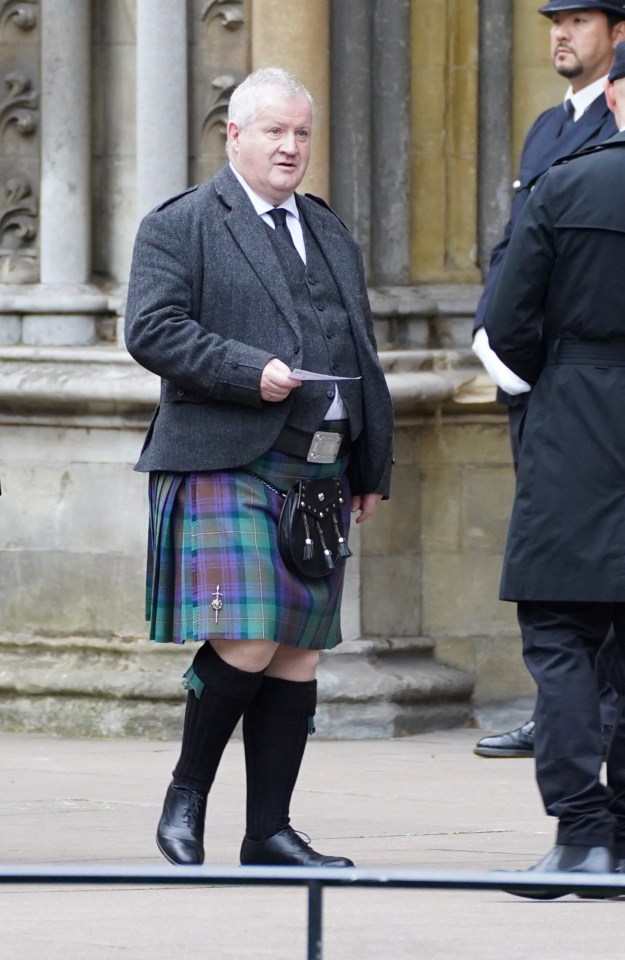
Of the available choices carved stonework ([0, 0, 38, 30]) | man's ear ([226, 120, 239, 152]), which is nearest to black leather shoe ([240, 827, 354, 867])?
man's ear ([226, 120, 239, 152])

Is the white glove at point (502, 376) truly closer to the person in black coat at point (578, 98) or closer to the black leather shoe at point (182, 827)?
→ the person in black coat at point (578, 98)

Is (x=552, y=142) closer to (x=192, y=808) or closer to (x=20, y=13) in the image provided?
(x=20, y=13)

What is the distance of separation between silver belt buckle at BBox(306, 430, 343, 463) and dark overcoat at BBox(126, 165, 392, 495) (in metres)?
0.10

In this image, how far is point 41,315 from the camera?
7215 mm

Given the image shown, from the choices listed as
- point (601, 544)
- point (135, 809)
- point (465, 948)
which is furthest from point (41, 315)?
point (465, 948)

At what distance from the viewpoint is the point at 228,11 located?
7.02 metres

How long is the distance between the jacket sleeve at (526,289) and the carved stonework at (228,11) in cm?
265

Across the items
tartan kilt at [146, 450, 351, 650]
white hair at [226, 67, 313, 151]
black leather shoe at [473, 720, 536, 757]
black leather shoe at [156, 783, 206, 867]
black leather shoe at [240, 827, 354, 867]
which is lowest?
black leather shoe at [473, 720, 536, 757]

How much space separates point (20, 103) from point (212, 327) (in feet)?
8.83

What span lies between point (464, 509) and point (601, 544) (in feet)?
9.31

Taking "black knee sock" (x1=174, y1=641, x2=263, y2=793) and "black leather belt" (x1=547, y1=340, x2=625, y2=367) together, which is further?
"black knee sock" (x1=174, y1=641, x2=263, y2=793)

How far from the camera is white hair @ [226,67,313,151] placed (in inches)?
187

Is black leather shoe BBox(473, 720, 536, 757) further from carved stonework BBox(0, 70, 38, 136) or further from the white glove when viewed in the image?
carved stonework BBox(0, 70, 38, 136)

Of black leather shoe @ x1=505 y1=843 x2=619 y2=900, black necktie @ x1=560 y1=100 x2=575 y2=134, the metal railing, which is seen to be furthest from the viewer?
black necktie @ x1=560 y1=100 x2=575 y2=134
